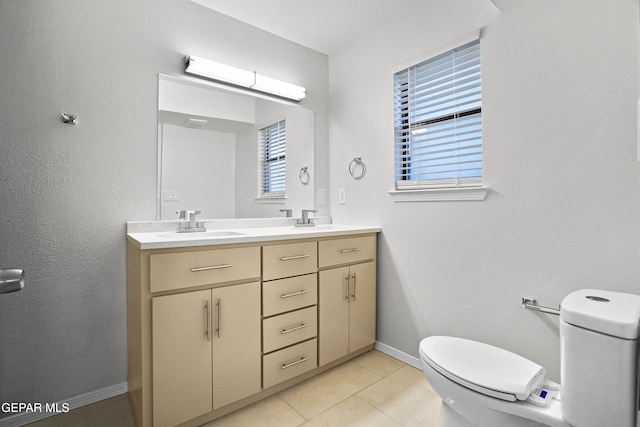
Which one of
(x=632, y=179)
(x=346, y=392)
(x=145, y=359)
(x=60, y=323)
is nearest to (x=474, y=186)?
(x=632, y=179)

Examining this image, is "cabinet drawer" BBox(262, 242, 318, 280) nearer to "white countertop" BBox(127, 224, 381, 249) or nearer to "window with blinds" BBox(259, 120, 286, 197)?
"white countertop" BBox(127, 224, 381, 249)

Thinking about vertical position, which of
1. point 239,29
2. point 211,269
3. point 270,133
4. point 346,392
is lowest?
point 346,392

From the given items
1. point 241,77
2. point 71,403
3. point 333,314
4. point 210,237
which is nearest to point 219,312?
point 210,237

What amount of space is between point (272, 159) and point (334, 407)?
162cm

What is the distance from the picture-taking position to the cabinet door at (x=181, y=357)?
1.38m

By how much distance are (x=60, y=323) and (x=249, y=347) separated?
3.20 feet

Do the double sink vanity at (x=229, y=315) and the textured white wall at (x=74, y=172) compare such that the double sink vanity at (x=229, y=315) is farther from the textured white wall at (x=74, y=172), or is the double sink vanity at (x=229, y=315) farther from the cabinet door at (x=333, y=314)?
the textured white wall at (x=74, y=172)

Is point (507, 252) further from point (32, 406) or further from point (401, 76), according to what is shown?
point (32, 406)

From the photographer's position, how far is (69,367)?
1.65 meters

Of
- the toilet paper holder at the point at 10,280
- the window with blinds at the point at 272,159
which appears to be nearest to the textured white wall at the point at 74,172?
the window with blinds at the point at 272,159

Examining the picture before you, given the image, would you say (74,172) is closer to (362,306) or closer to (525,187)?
(362,306)

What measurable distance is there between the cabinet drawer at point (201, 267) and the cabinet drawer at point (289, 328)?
30cm

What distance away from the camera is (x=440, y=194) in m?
1.92

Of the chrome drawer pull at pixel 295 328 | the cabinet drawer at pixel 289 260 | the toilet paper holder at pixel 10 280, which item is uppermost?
the toilet paper holder at pixel 10 280
